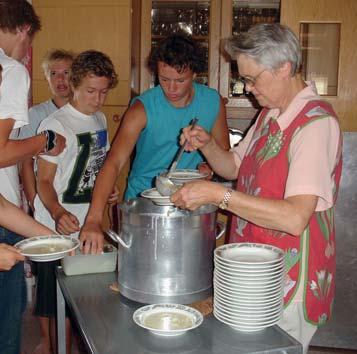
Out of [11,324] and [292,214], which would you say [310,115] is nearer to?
[292,214]

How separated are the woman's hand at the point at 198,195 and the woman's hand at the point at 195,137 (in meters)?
0.38

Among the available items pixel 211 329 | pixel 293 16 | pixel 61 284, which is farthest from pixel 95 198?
pixel 293 16

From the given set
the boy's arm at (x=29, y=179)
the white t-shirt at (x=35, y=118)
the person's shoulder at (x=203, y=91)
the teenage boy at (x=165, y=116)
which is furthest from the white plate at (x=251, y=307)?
the white t-shirt at (x=35, y=118)

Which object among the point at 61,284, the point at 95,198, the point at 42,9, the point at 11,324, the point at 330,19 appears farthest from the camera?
the point at 42,9

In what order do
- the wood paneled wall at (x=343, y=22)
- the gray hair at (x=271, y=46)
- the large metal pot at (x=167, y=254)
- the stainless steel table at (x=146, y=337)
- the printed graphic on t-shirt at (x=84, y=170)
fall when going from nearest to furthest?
the stainless steel table at (x=146, y=337), the large metal pot at (x=167, y=254), the gray hair at (x=271, y=46), the printed graphic on t-shirt at (x=84, y=170), the wood paneled wall at (x=343, y=22)

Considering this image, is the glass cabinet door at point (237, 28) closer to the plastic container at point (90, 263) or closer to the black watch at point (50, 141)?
the black watch at point (50, 141)

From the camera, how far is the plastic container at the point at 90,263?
4.51ft

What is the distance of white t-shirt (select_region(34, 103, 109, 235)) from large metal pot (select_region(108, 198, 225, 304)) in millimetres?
808

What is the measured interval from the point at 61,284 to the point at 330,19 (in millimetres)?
1824

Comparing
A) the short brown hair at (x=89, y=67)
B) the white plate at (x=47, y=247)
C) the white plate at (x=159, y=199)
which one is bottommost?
the white plate at (x=47, y=247)

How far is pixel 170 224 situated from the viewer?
1091 millimetres

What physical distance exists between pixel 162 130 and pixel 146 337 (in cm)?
97

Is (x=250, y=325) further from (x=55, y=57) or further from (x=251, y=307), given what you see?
(x=55, y=57)

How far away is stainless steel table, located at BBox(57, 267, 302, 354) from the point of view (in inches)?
39.1
